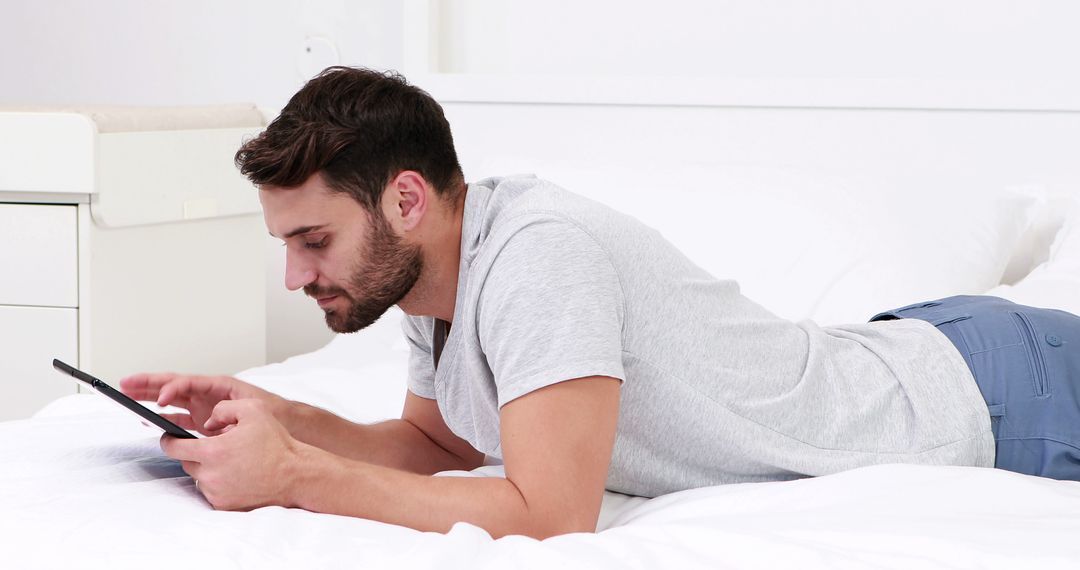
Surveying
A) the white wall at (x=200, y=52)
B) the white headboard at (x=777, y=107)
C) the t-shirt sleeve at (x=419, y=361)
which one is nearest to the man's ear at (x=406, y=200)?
the t-shirt sleeve at (x=419, y=361)

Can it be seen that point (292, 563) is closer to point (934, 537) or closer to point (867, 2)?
point (934, 537)

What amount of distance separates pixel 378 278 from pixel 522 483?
0.75ft

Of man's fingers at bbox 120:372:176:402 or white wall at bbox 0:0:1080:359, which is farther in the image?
white wall at bbox 0:0:1080:359

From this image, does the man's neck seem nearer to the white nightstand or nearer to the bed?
the bed

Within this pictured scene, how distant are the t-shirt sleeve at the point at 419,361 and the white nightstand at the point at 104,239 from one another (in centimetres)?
67

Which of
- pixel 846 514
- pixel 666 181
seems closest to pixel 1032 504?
pixel 846 514

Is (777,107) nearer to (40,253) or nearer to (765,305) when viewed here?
(765,305)

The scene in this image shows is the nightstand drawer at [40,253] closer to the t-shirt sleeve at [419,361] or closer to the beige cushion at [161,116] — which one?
the beige cushion at [161,116]

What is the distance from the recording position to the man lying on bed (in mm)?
839

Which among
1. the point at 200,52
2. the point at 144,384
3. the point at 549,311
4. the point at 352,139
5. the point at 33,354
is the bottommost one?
the point at 33,354

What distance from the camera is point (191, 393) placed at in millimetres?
1026

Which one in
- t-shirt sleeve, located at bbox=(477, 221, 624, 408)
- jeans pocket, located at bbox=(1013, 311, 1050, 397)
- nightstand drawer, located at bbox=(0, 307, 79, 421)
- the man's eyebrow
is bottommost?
nightstand drawer, located at bbox=(0, 307, 79, 421)

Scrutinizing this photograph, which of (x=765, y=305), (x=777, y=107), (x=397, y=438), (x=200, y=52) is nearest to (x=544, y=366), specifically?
(x=397, y=438)

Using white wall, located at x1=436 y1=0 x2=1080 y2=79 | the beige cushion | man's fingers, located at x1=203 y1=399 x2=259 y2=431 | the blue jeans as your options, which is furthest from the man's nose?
white wall, located at x1=436 y1=0 x2=1080 y2=79
